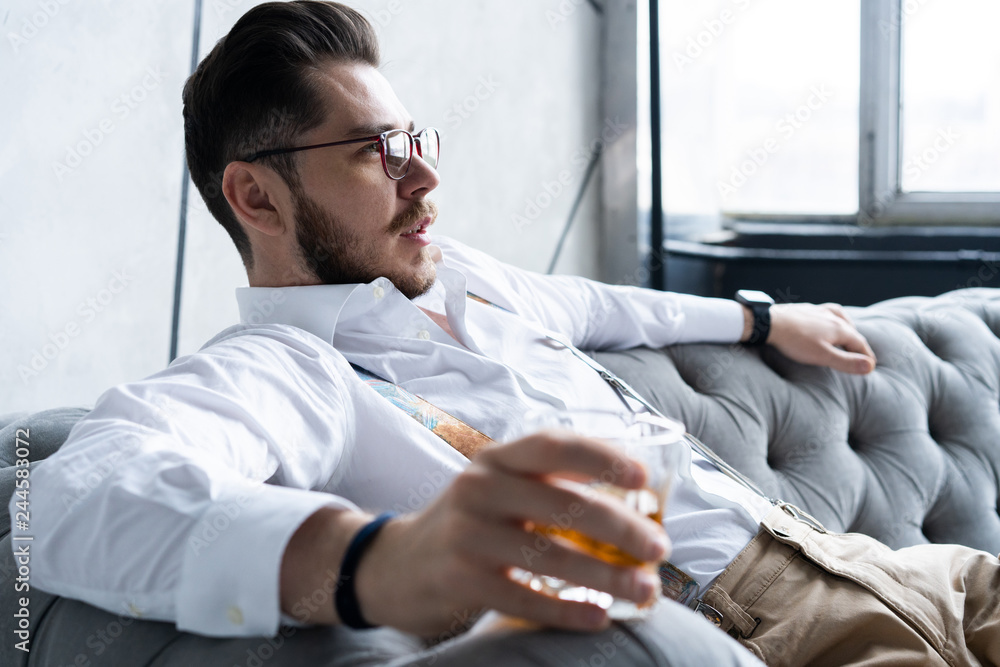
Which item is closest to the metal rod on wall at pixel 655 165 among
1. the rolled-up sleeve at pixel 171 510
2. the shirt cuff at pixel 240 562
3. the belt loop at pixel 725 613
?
the belt loop at pixel 725 613

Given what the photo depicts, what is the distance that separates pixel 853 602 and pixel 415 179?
76 cm

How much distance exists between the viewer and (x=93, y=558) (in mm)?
584

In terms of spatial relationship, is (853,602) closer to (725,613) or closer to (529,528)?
(725,613)

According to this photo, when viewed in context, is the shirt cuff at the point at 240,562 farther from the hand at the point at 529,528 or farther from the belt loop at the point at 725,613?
the belt loop at the point at 725,613

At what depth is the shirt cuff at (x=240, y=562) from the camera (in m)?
0.53

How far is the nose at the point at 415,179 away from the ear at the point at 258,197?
16cm

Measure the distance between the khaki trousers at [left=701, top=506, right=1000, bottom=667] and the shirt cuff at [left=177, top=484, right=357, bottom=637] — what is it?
0.56 metres

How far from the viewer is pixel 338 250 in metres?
1.10

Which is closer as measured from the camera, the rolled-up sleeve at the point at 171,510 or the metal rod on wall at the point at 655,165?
the rolled-up sleeve at the point at 171,510

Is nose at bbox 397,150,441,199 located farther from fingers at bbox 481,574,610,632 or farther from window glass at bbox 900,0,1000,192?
window glass at bbox 900,0,1000,192

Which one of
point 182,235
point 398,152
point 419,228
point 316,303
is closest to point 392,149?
point 398,152

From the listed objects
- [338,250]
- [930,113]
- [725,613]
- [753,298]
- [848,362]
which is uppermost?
[930,113]

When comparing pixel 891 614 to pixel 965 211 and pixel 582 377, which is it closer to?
pixel 582 377

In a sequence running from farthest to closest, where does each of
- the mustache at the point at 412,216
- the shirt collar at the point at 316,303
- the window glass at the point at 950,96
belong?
the window glass at the point at 950,96
the mustache at the point at 412,216
the shirt collar at the point at 316,303
